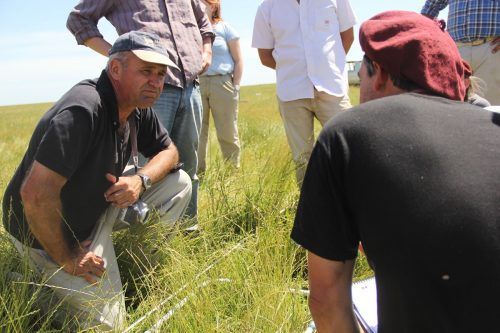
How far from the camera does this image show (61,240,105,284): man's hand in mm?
2387

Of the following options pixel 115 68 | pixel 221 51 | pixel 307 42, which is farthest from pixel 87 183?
pixel 221 51

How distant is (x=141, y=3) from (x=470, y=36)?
2.41 metres

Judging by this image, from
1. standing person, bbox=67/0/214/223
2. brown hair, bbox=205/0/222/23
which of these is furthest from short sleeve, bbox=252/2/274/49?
brown hair, bbox=205/0/222/23

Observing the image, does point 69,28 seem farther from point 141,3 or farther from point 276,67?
point 276,67

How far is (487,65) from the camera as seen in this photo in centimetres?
380

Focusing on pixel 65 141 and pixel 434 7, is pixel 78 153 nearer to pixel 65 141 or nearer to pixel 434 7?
pixel 65 141

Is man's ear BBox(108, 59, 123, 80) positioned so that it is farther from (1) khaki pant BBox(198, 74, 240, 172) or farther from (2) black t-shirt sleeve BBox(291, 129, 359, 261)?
(1) khaki pant BBox(198, 74, 240, 172)

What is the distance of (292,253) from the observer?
2672 mm

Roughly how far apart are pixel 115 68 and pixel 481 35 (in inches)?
107

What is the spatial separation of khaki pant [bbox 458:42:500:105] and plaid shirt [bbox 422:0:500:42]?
0.08m

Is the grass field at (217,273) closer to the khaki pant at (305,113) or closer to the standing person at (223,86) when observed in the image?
the khaki pant at (305,113)

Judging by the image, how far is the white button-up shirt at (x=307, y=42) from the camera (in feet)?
12.5

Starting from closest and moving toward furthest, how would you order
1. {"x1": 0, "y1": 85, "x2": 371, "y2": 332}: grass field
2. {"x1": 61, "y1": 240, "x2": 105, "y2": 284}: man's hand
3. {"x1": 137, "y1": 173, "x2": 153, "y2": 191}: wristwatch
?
{"x1": 0, "y1": 85, "x2": 371, "y2": 332}: grass field → {"x1": 61, "y1": 240, "x2": 105, "y2": 284}: man's hand → {"x1": 137, "y1": 173, "x2": 153, "y2": 191}: wristwatch

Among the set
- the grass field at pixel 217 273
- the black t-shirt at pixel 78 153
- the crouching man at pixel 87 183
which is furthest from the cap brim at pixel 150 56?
the grass field at pixel 217 273
